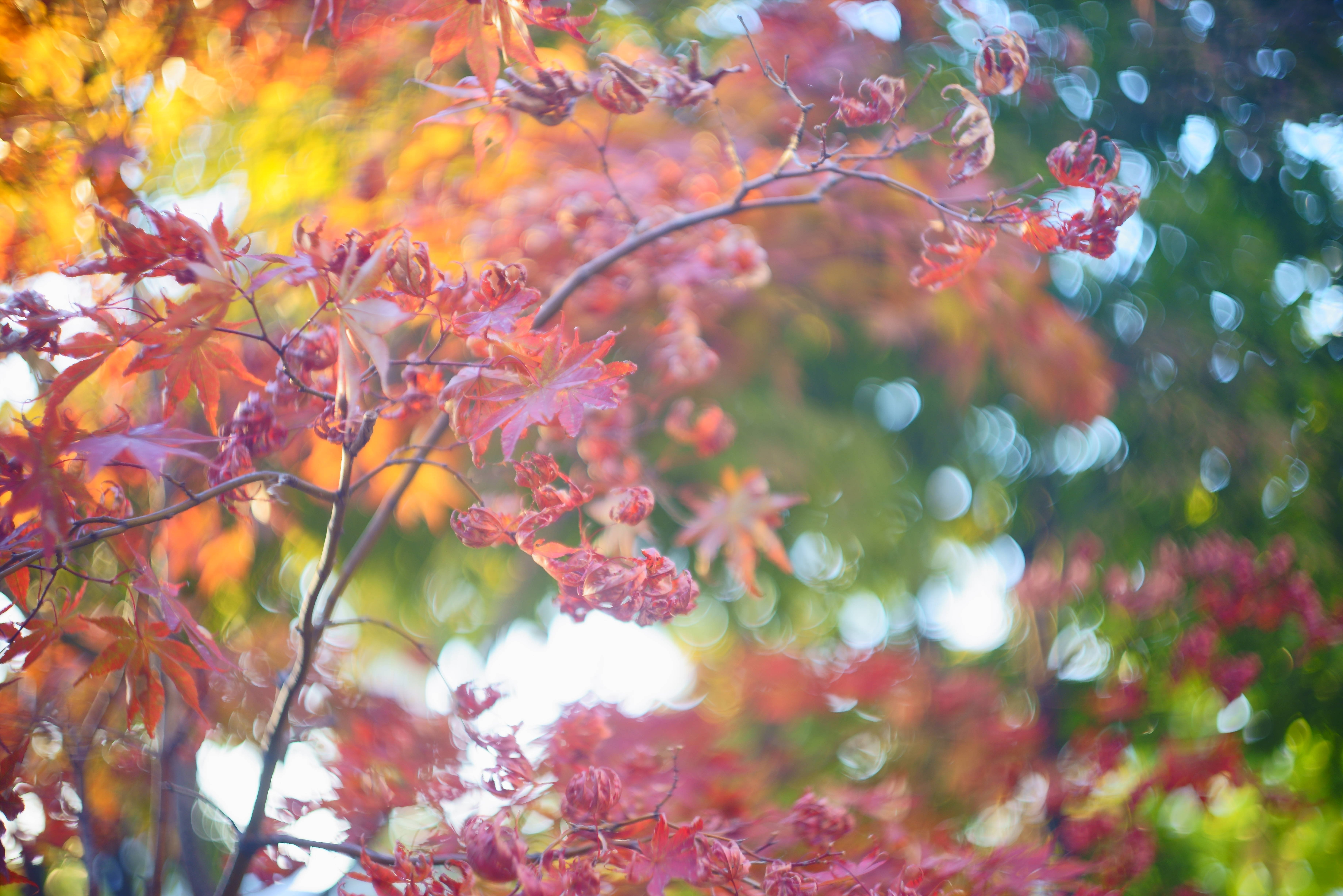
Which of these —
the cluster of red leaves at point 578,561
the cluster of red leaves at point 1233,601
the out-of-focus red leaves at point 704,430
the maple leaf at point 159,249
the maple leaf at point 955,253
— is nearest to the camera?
the maple leaf at point 159,249

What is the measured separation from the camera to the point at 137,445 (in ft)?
2.31

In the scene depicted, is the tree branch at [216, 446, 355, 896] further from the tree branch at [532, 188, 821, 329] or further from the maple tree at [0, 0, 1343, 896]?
the tree branch at [532, 188, 821, 329]

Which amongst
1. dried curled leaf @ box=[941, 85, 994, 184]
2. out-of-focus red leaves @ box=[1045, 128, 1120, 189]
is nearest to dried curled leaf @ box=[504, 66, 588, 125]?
dried curled leaf @ box=[941, 85, 994, 184]

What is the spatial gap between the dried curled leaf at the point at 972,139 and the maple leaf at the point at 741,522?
0.69 m

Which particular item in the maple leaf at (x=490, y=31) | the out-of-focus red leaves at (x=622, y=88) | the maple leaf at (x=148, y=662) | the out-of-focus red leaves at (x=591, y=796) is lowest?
the out-of-focus red leaves at (x=591, y=796)

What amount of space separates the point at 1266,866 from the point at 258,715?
3672 millimetres

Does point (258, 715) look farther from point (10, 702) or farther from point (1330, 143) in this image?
point (1330, 143)

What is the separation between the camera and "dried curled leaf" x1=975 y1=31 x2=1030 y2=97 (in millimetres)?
851

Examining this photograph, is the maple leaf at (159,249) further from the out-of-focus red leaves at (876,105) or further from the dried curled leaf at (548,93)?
the out-of-focus red leaves at (876,105)

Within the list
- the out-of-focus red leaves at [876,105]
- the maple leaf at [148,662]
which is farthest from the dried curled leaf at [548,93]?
the maple leaf at [148,662]

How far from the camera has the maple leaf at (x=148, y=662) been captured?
81 cm

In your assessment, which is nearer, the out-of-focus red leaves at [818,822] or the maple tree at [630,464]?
the maple tree at [630,464]

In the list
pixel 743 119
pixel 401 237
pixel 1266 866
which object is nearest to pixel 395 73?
pixel 743 119

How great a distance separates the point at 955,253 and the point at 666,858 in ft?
2.51
